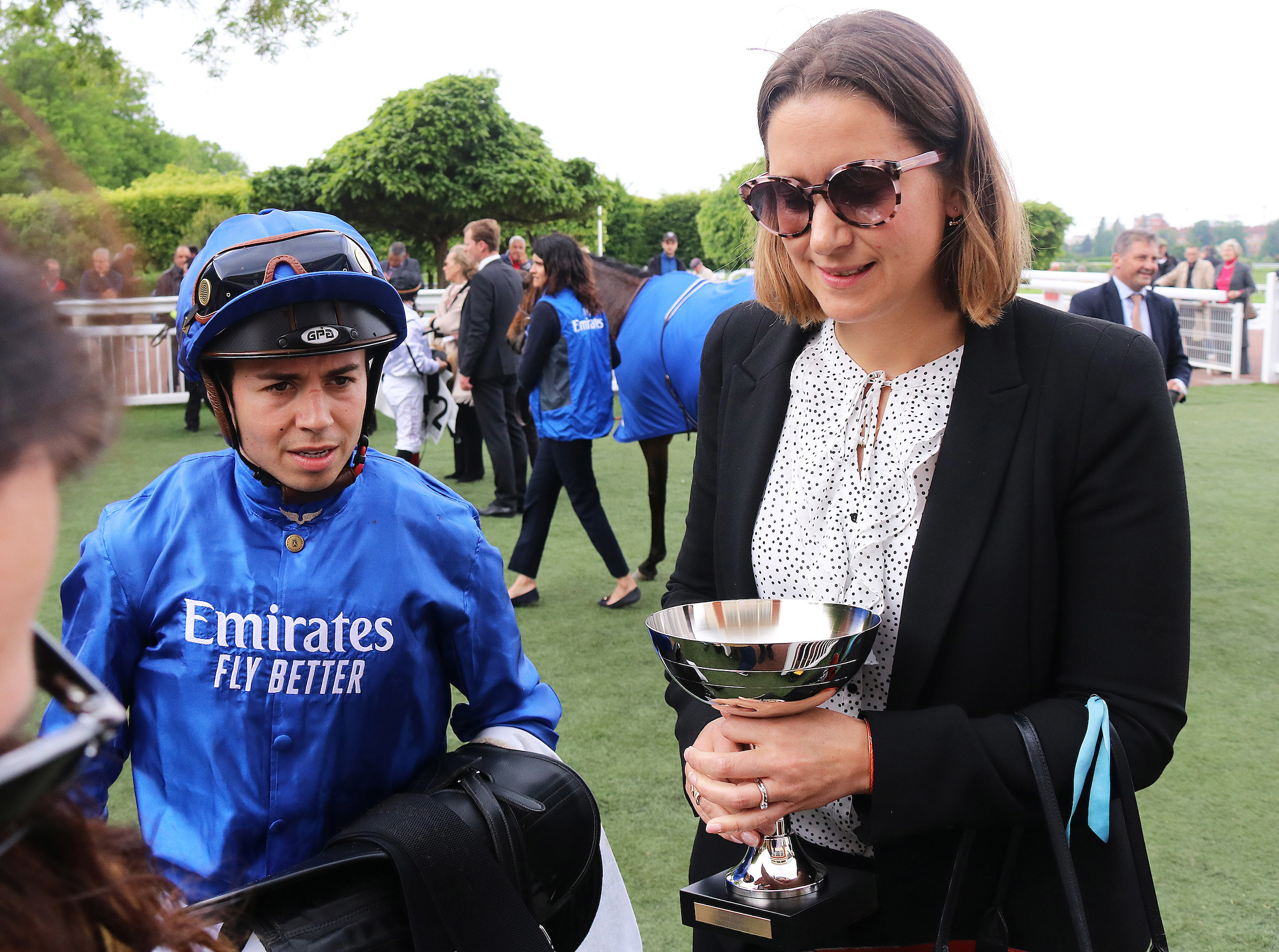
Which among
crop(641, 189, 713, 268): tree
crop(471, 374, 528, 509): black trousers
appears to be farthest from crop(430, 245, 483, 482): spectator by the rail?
crop(641, 189, 713, 268): tree

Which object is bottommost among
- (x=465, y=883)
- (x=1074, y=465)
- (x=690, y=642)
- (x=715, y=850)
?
(x=715, y=850)

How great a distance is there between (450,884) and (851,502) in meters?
0.77

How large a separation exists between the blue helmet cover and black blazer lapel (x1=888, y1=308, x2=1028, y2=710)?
3.22 feet

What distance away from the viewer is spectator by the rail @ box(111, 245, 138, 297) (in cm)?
63

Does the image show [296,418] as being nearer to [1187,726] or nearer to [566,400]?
[1187,726]

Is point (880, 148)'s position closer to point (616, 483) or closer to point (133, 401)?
point (133, 401)

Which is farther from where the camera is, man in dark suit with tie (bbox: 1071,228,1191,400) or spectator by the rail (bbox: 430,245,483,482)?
spectator by the rail (bbox: 430,245,483,482)

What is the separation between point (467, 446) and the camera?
1031 centimetres

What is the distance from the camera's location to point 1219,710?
477 cm

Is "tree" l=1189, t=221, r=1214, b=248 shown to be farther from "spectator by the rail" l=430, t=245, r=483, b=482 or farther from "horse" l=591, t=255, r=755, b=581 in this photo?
"horse" l=591, t=255, r=755, b=581

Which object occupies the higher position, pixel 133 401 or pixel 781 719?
pixel 133 401

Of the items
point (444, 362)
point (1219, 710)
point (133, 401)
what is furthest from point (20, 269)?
point (444, 362)

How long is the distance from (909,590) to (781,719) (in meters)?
0.25

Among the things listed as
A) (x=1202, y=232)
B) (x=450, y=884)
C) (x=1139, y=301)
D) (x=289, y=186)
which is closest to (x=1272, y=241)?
(x=1202, y=232)
